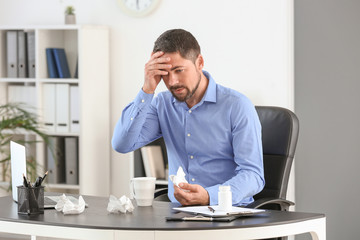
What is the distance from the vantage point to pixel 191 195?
2369 millimetres

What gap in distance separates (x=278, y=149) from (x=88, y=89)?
2.04 m

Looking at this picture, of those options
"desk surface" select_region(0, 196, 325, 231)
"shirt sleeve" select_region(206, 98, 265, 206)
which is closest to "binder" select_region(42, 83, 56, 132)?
"shirt sleeve" select_region(206, 98, 265, 206)

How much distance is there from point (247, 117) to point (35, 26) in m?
2.42

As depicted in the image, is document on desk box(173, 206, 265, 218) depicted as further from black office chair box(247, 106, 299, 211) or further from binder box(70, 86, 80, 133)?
binder box(70, 86, 80, 133)

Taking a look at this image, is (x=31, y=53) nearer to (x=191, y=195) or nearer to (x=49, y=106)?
(x=49, y=106)

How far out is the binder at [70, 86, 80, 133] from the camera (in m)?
4.71

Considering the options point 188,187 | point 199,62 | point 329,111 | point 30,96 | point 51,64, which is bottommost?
point 188,187

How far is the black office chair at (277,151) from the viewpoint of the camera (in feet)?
9.84

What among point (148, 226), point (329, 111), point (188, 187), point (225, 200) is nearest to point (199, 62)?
point (188, 187)

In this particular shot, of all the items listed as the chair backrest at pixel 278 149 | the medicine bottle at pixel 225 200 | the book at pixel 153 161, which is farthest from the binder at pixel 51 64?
the medicine bottle at pixel 225 200

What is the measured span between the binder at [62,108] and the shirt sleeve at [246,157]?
2185 millimetres

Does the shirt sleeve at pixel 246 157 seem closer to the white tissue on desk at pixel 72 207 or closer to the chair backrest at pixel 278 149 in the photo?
the chair backrest at pixel 278 149

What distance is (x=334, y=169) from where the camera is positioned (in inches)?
172

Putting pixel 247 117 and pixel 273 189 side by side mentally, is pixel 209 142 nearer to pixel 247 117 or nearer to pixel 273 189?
pixel 247 117
